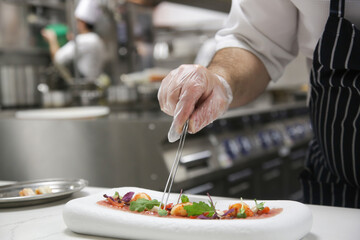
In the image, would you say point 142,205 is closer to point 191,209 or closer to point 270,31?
point 191,209

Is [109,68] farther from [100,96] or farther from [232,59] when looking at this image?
[232,59]

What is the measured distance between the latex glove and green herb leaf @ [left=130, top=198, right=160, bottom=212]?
21 cm

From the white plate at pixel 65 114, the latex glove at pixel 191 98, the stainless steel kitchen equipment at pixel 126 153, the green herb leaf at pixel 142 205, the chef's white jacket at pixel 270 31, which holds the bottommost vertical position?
the stainless steel kitchen equipment at pixel 126 153

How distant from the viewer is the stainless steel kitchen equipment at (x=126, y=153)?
2141 mm

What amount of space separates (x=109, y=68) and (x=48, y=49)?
747 mm

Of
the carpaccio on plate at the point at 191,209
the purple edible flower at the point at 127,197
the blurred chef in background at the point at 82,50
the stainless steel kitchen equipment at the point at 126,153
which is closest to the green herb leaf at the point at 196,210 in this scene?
the carpaccio on plate at the point at 191,209

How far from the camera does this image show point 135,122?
84.0 inches

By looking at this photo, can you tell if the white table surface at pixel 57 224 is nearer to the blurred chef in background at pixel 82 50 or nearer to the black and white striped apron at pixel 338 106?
the black and white striped apron at pixel 338 106

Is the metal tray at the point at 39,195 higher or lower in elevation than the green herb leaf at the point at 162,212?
lower

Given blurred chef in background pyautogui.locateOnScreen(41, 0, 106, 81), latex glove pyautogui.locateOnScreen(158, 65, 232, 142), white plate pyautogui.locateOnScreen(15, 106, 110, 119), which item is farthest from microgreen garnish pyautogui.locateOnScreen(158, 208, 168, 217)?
blurred chef in background pyautogui.locateOnScreen(41, 0, 106, 81)

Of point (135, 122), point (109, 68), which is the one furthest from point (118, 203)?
point (109, 68)

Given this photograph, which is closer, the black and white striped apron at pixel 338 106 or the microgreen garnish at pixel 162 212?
the microgreen garnish at pixel 162 212

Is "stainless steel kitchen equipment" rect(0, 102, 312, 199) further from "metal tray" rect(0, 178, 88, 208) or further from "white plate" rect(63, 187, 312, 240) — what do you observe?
"white plate" rect(63, 187, 312, 240)

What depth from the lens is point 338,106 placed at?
1.26 metres
